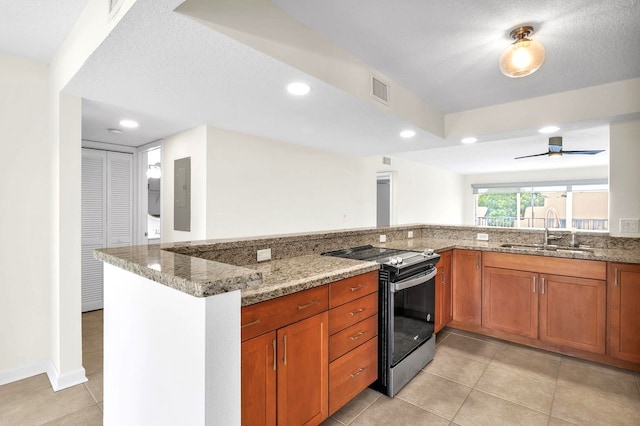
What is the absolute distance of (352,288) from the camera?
1919 mm

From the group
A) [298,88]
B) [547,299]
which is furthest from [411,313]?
[298,88]

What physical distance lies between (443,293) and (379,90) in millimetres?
1959

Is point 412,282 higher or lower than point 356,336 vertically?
higher

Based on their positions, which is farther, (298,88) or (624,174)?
(624,174)

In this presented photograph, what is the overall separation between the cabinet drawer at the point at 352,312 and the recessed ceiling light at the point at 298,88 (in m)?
1.43

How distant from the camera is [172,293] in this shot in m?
1.15

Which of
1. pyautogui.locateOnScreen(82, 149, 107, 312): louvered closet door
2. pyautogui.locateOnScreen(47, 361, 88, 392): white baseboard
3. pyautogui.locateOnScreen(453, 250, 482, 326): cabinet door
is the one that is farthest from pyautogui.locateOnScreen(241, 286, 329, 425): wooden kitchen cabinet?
pyautogui.locateOnScreen(82, 149, 107, 312): louvered closet door

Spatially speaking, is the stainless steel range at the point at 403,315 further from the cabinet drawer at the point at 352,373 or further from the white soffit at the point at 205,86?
the white soffit at the point at 205,86

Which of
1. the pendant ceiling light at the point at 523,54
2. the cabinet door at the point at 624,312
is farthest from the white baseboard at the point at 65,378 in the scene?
the cabinet door at the point at 624,312

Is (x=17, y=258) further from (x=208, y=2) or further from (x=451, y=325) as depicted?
(x=451, y=325)

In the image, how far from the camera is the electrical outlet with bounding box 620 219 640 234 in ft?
9.51

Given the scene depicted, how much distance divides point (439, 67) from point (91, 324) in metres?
4.32

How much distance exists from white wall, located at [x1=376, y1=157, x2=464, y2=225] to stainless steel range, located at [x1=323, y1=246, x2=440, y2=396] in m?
3.25

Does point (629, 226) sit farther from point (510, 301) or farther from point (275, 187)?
point (275, 187)
